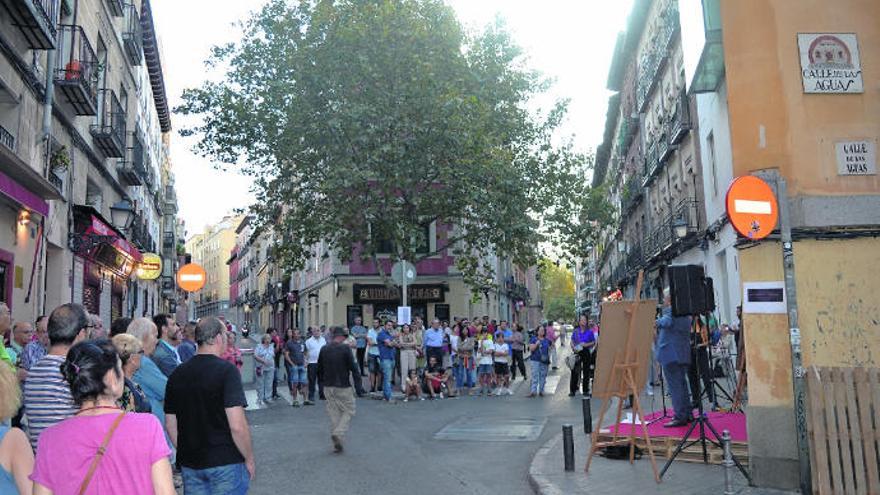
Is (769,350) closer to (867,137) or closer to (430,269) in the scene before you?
(867,137)

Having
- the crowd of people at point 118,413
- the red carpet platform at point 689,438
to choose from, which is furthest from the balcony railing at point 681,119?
the crowd of people at point 118,413

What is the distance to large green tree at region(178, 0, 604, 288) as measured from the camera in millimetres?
22391

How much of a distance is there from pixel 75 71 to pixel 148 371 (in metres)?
9.55

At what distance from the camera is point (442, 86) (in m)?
22.9

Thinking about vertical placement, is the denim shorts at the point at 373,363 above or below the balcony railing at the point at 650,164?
below

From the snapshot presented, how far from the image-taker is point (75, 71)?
13.4 meters

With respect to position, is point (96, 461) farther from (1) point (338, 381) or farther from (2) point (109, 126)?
(2) point (109, 126)

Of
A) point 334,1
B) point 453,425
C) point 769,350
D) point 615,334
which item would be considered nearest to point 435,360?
point 453,425

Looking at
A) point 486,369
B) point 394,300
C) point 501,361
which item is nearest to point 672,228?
point 501,361

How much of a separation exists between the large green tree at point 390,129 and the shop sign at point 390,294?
730 cm

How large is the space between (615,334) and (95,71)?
43.9 feet

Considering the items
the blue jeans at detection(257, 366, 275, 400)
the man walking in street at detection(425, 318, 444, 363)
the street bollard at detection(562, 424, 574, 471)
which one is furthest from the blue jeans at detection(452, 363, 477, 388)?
the street bollard at detection(562, 424, 574, 471)

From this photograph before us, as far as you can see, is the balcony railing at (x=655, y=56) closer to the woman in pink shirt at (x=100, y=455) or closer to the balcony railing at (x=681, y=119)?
the balcony railing at (x=681, y=119)

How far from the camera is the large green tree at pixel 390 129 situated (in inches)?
882
